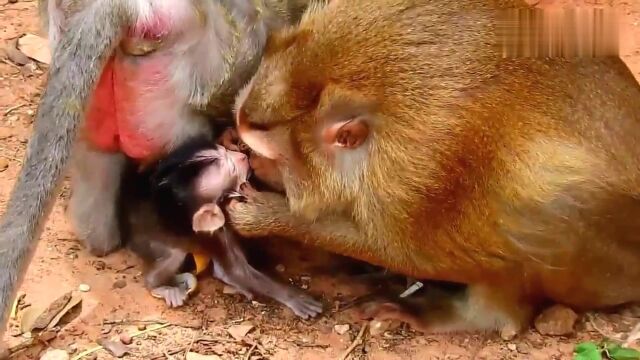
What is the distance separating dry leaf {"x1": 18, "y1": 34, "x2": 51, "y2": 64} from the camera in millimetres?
5262

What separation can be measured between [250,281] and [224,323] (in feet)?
0.69

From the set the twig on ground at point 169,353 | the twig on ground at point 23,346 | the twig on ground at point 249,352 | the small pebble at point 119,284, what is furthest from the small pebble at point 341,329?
the twig on ground at point 23,346

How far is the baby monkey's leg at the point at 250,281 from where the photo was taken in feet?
13.7

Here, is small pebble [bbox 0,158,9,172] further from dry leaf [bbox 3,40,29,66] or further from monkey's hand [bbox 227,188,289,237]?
monkey's hand [bbox 227,188,289,237]

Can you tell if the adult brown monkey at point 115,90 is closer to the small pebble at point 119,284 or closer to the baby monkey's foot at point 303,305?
the small pebble at point 119,284

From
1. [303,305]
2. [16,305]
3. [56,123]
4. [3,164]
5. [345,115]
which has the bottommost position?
→ [303,305]

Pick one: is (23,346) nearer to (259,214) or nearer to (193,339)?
(193,339)

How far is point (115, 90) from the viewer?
3916mm

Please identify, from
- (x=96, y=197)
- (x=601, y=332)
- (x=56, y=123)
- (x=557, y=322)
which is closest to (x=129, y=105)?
(x=56, y=123)

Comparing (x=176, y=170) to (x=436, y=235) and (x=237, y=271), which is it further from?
(x=436, y=235)

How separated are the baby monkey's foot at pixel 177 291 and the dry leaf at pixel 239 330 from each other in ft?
0.81

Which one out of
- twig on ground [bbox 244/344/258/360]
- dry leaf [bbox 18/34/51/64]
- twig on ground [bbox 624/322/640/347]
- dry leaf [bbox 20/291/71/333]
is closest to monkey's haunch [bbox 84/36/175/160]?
dry leaf [bbox 20/291/71/333]

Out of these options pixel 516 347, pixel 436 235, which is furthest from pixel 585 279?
pixel 436 235

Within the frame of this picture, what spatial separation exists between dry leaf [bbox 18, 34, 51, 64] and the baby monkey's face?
5.08 feet
